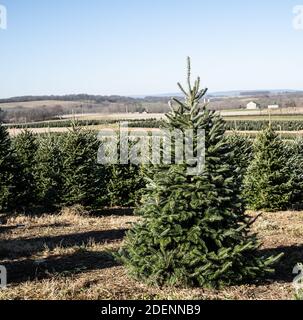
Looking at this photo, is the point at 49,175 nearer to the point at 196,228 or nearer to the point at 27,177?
the point at 27,177

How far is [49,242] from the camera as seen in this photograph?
1275 centimetres

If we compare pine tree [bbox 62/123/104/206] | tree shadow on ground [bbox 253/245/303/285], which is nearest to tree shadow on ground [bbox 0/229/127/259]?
pine tree [bbox 62/123/104/206]

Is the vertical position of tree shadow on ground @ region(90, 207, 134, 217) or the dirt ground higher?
the dirt ground

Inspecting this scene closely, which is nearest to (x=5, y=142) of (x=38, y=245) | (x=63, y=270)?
(x=38, y=245)

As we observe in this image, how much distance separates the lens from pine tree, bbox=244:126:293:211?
60.0 ft

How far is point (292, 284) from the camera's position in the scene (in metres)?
7.88

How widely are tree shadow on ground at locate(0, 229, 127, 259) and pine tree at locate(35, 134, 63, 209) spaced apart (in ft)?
16.6

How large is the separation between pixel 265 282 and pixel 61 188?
12.3 m

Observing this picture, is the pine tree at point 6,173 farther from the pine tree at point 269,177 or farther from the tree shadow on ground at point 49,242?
the pine tree at point 269,177

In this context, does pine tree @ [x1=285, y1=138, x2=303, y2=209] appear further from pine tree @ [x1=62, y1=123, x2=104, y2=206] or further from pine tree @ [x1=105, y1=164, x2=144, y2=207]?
pine tree @ [x1=62, y1=123, x2=104, y2=206]

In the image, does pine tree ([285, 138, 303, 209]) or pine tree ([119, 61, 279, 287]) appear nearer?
pine tree ([119, 61, 279, 287])

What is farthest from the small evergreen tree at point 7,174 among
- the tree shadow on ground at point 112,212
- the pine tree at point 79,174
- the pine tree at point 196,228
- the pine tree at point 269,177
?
the pine tree at point 196,228
